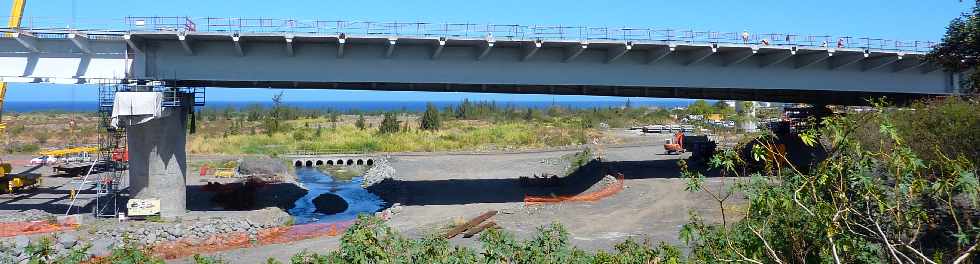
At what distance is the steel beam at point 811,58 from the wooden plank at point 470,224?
14.6 metres

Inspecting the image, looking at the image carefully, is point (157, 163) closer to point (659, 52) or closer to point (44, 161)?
point (659, 52)

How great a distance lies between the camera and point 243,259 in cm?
1998

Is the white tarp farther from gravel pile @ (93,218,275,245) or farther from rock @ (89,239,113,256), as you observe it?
rock @ (89,239,113,256)

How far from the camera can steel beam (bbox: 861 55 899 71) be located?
3203 cm

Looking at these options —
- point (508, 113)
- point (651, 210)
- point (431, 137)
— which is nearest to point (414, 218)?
point (651, 210)

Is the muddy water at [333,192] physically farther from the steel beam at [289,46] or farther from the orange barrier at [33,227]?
the orange barrier at [33,227]

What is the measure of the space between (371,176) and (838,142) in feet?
120

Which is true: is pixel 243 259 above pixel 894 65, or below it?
below

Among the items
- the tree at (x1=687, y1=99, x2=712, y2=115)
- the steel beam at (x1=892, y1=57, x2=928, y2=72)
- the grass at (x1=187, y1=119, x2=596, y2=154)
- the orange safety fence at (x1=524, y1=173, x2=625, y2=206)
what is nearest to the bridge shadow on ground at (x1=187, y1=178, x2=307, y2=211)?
the orange safety fence at (x1=524, y1=173, x2=625, y2=206)

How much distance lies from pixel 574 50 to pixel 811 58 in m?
10.6

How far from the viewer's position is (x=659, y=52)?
1132 inches

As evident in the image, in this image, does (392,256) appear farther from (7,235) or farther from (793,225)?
(7,235)

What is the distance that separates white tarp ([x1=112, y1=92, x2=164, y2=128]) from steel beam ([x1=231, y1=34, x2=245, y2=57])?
2920 mm

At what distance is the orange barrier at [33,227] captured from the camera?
73.0 feet
